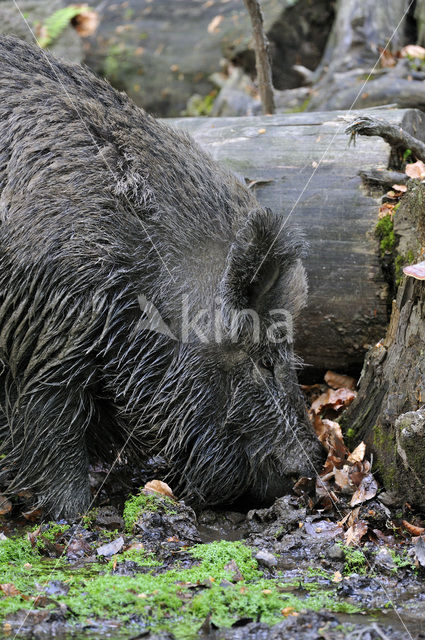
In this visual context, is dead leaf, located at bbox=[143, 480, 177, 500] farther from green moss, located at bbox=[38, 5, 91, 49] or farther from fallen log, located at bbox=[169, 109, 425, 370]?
green moss, located at bbox=[38, 5, 91, 49]

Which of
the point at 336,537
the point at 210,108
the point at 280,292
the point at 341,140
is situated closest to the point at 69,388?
the point at 280,292

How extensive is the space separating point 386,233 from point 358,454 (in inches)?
65.4

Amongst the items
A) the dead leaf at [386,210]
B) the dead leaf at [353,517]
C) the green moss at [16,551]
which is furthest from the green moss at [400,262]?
the green moss at [16,551]

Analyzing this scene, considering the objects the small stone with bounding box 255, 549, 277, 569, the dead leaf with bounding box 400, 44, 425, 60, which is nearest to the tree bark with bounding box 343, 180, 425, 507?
the small stone with bounding box 255, 549, 277, 569

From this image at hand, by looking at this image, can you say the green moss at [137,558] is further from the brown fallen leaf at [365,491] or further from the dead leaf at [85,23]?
the dead leaf at [85,23]

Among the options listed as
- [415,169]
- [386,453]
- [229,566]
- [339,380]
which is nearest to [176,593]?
[229,566]

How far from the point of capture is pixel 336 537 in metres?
3.98

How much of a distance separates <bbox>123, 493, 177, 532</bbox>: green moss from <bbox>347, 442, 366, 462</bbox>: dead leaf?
3.54 ft

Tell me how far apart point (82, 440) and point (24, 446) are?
0.34m

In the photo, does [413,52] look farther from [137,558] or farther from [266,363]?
[137,558]

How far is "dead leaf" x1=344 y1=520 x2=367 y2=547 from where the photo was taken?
3.85 m

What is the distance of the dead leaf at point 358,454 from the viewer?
4598mm

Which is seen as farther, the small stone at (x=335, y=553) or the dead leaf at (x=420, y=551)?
the small stone at (x=335, y=553)

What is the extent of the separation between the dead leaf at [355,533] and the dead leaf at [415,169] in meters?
2.55
